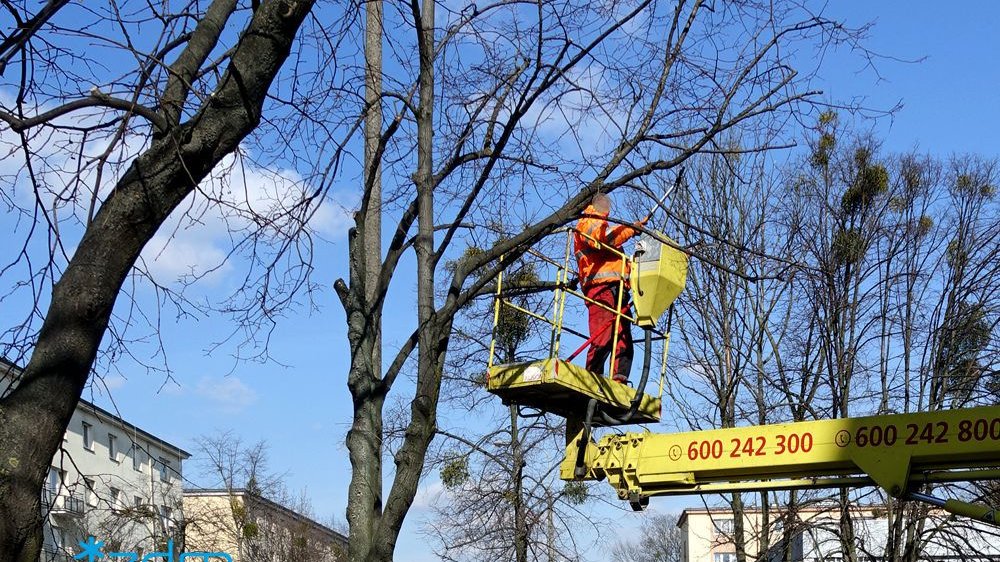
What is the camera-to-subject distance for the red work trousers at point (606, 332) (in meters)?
9.41

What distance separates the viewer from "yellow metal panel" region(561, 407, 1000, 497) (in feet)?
24.6

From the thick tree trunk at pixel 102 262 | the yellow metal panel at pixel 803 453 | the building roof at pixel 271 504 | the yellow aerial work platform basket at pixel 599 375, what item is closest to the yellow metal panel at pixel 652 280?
the yellow aerial work platform basket at pixel 599 375

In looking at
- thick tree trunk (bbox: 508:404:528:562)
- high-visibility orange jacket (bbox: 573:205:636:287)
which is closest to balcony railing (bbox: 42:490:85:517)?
high-visibility orange jacket (bbox: 573:205:636:287)

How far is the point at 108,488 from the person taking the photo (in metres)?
10.1

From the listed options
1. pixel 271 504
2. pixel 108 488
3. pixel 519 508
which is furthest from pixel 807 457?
pixel 271 504

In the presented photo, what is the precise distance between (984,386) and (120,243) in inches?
726

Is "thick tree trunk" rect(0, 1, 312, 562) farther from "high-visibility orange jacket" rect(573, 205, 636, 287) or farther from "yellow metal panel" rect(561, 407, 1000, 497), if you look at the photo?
"yellow metal panel" rect(561, 407, 1000, 497)

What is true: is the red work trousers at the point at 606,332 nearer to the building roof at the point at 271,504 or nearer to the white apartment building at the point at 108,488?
the white apartment building at the point at 108,488

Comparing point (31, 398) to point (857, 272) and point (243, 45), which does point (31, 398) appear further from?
point (857, 272)

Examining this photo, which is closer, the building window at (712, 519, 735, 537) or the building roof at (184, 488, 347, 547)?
the building window at (712, 519, 735, 537)

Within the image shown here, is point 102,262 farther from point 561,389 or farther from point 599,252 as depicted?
point 599,252

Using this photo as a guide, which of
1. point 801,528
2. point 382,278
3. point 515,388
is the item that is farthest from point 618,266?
point 801,528

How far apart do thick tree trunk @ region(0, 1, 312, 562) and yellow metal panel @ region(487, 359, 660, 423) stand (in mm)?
3789

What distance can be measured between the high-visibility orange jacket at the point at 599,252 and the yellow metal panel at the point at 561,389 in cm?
91
